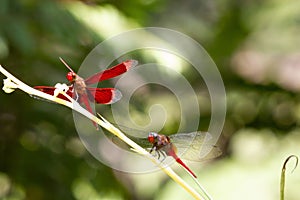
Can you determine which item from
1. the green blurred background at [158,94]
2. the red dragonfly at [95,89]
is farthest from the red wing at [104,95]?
the green blurred background at [158,94]

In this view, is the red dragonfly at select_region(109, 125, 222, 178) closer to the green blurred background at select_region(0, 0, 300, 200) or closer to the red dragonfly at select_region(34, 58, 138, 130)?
the red dragonfly at select_region(34, 58, 138, 130)

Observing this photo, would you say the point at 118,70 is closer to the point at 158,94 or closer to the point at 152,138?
the point at 152,138

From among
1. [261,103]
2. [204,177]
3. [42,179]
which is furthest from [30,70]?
[261,103]

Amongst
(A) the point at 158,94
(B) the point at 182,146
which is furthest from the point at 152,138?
(A) the point at 158,94

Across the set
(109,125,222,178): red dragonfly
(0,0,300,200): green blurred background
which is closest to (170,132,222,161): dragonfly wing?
(109,125,222,178): red dragonfly

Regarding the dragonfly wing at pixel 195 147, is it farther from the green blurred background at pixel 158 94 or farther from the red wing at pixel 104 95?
the green blurred background at pixel 158 94

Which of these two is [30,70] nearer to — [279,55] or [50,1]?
[50,1]
